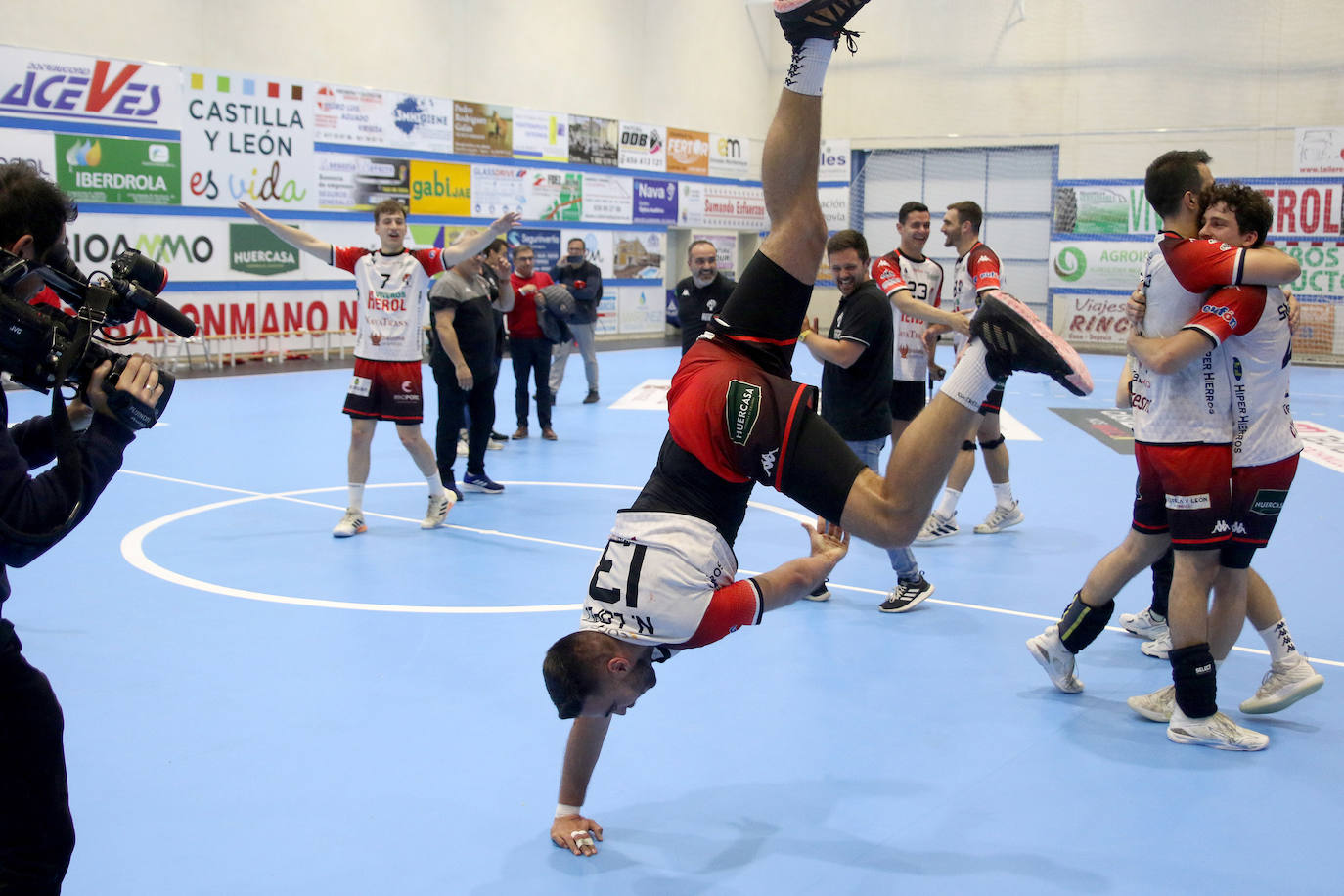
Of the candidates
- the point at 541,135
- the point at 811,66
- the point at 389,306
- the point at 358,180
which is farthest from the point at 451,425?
the point at 541,135

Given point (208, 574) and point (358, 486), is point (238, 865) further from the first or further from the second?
point (358, 486)

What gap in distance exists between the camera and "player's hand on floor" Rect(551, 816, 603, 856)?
12.2 feet

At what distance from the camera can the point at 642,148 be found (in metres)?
25.7

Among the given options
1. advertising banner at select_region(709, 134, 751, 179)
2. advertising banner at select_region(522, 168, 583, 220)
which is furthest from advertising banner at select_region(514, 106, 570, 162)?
advertising banner at select_region(709, 134, 751, 179)

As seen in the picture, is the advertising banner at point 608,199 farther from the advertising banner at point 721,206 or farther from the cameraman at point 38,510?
the cameraman at point 38,510

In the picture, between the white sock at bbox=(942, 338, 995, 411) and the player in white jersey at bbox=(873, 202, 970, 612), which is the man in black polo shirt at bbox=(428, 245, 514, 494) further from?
the white sock at bbox=(942, 338, 995, 411)

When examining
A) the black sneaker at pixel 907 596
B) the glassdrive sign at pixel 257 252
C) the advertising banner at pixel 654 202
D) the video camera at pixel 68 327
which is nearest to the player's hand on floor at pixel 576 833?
the video camera at pixel 68 327

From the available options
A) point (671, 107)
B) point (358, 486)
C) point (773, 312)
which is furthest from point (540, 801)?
point (671, 107)

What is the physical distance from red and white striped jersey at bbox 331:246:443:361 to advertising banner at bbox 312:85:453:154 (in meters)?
12.8

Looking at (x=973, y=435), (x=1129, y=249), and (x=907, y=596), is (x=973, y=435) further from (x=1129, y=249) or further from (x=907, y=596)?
(x=1129, y=249)

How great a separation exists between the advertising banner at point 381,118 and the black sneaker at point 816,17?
57.8ft

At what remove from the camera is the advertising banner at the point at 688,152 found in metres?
26.4

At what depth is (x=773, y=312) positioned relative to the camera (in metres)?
3.75

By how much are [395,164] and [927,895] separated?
1948 cm
